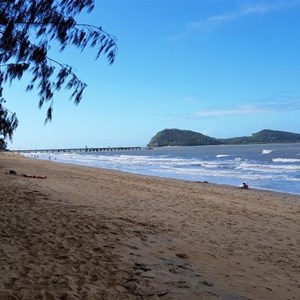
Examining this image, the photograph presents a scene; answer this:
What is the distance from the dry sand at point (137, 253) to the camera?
3.99 metres

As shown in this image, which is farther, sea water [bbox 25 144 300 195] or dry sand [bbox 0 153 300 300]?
sea water [bbox 25 144 300 195]

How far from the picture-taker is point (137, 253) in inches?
206

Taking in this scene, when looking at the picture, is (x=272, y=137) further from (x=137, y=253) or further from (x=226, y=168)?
(x=137, y=253)

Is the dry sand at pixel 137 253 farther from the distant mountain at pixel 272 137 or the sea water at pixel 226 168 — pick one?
the distant mountain at pixel 272 137

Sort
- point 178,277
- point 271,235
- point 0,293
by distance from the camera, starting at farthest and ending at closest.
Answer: point 271,235, point 178,277, point 0,293

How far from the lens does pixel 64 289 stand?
3791 millimetres

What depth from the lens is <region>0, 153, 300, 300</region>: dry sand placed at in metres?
3.99

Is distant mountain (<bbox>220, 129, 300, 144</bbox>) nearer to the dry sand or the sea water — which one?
the sea water

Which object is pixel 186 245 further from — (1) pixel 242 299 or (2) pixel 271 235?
(2) pixel 271 235

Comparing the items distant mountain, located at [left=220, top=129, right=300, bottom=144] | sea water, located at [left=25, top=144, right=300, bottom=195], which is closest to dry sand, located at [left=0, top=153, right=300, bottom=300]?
sea water, located at [left=25, top=144, right=300, bottom=195]

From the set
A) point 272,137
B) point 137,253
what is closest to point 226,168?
point 137,253

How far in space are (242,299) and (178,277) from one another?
787mm

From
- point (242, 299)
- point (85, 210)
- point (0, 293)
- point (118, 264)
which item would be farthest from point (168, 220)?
point (0, 293)

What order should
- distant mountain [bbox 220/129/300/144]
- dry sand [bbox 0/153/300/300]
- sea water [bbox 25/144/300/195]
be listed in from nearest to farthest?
dry sand [bbox 0/153/300/300] < sea water [bbox 25/144/300/195] < distant mountain [bbox 220/129/300/144]
